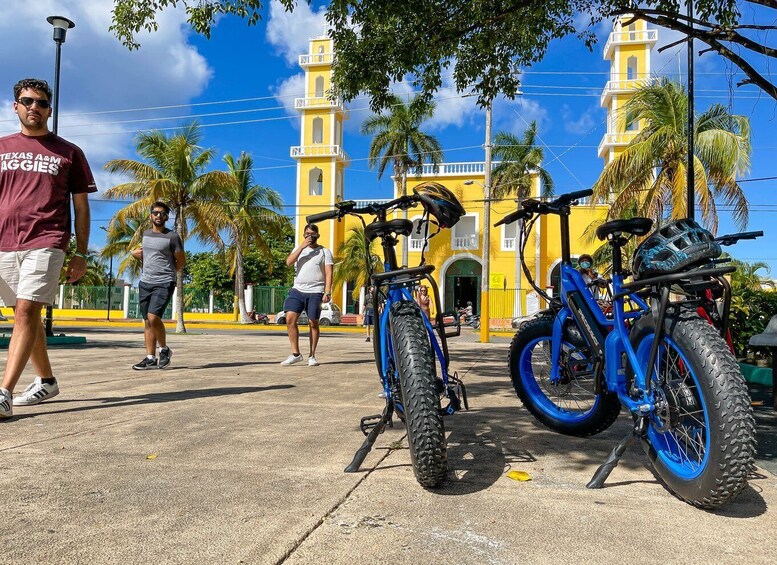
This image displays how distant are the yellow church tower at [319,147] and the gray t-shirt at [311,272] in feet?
98.6

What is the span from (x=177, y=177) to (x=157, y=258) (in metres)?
15.7

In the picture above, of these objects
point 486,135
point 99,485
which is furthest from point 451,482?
point 486,135

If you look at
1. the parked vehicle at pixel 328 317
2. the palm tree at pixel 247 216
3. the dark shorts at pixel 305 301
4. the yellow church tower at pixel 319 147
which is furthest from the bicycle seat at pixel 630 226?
the yellow church tower at pixel 319 147

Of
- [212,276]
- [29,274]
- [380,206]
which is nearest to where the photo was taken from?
[380,206]

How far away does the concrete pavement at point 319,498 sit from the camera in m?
1.81

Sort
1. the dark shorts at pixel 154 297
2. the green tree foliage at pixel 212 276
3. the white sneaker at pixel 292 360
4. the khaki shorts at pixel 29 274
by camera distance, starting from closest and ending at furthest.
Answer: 1. the khaki shorts at pixel 29 274
2. the dark shorts at pixel 154 297
3. the white sneaker at pixel 292 360
4. the green tree foliage at pixel 212 276

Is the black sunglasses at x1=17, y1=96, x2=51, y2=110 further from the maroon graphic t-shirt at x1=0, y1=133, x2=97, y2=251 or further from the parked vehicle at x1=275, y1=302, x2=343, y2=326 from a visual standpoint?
the parked vehicle at x1=275, y1=302, x2=343, y2=326

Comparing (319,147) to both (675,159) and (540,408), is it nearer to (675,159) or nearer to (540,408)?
(675,159)

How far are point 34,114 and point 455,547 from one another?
3.73 m

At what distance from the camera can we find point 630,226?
8.96 ft

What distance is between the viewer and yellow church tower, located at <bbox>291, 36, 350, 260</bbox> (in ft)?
123

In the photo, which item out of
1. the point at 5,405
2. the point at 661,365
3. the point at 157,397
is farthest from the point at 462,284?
the point at 661,365

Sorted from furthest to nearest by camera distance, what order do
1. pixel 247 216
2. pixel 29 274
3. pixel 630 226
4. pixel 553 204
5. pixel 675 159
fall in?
pixel 247 216, pixel 675 159, pixel 29 274, pixel 553 204, pixel 630 226

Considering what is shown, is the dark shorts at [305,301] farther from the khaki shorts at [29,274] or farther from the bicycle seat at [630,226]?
the bicycle seat at [630,226]
